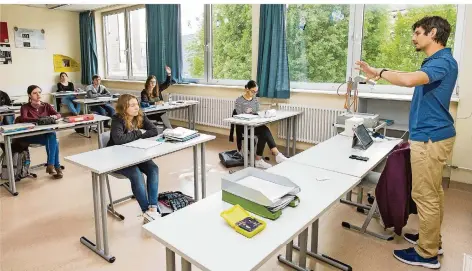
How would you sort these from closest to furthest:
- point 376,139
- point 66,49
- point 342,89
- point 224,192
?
point 224,192
point 376,139
point 342,89
point 66,49

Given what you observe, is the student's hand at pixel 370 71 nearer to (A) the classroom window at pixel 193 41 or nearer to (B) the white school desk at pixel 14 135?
(B) the white school desk at pixel 14 135

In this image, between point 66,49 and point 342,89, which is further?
point 66,49

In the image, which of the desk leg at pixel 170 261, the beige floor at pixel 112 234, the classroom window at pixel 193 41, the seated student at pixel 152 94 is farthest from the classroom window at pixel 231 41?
the desk leg at pixel 170 261

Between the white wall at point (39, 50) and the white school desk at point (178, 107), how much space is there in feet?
13.4

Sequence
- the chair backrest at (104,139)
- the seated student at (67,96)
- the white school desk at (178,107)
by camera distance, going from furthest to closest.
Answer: the seated student at (67,96)
the white school desk at (178,107)
the chair backrest at (104,139)

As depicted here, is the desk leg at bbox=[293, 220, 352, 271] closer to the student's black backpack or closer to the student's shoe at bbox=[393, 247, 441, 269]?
the student's shoe at bbox=[393, 247, 441, 269]

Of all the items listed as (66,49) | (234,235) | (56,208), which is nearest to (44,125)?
(56,208)

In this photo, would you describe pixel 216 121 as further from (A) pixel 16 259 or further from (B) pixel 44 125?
(A) pixel 16 259

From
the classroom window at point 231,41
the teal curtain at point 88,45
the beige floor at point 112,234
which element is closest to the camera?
the beige floor at point 112,234

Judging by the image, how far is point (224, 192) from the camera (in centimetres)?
160

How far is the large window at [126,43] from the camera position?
727 centimetres

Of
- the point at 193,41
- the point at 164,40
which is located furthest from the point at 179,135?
the point at 164,40

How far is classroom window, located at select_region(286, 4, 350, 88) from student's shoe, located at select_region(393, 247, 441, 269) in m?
2.82

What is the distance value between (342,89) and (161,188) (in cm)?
270
